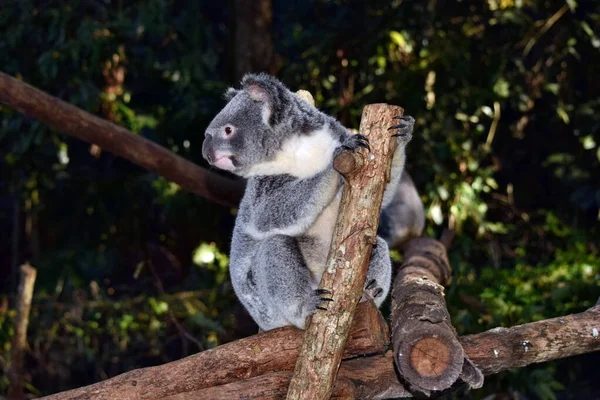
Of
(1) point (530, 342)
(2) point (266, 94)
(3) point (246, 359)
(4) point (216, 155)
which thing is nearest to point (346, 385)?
(3) point (246, 359)

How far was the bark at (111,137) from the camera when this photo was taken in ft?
13.5

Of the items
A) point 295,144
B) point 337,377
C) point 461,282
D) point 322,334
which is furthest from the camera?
point 461,282

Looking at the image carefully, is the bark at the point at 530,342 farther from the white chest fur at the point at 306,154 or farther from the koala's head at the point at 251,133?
the koala's head at the point at 251,133

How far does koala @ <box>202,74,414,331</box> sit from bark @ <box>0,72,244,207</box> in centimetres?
166

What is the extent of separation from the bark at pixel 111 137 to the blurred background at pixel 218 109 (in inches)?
33.6

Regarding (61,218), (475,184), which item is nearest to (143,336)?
(61,218)

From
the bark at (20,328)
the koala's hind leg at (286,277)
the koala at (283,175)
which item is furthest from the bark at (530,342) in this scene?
the bark at (20,328)

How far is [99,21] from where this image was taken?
224 inches

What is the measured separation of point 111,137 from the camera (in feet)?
14.3

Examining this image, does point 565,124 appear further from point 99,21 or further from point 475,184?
point 99,21

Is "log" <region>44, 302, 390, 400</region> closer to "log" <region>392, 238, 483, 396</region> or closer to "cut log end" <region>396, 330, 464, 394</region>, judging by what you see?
"log" <region>392, 238, 483, 396</region>

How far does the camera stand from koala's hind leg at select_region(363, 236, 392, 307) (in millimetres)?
2910

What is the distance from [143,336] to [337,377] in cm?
351

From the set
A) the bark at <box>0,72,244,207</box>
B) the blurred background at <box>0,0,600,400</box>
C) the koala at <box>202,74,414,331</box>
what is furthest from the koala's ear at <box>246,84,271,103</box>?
the blurred background at <box>0,0,600,400</box>
